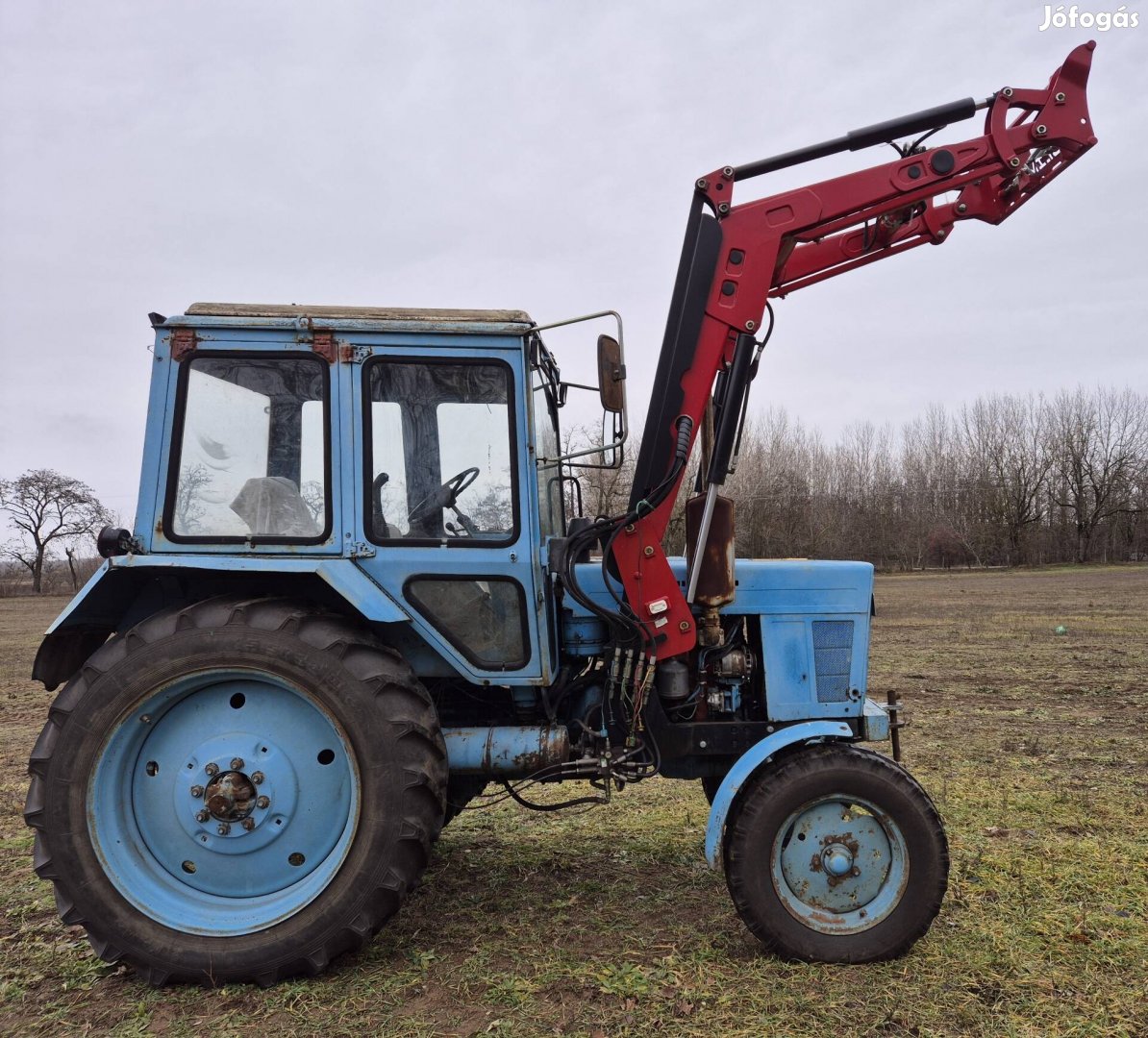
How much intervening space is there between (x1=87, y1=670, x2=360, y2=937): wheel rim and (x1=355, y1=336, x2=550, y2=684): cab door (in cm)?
64

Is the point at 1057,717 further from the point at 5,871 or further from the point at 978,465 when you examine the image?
the point at 978,465

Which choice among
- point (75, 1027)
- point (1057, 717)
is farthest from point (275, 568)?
point (1057, 717)

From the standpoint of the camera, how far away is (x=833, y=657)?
152 inches

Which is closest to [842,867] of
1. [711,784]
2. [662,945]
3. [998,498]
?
[662,945]

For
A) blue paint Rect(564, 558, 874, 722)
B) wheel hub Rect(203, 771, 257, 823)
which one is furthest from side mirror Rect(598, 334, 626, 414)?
wheel hub Rect(203, 771, 257, 823)

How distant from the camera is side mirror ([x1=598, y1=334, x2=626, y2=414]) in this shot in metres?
3.37

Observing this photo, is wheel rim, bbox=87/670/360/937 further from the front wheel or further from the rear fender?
the front wheel

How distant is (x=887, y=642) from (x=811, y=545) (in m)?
22.4

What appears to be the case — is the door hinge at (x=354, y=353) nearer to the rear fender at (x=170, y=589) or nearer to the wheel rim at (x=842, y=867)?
the rear fender at (x=170, y=589)

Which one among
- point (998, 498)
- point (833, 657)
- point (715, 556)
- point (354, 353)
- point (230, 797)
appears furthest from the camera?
point (998, 498)

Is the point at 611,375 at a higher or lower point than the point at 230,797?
higher

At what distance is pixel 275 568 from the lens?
131 inches

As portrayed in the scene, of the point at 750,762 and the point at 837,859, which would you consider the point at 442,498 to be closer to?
the point at 750,762

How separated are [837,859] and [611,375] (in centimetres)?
212
